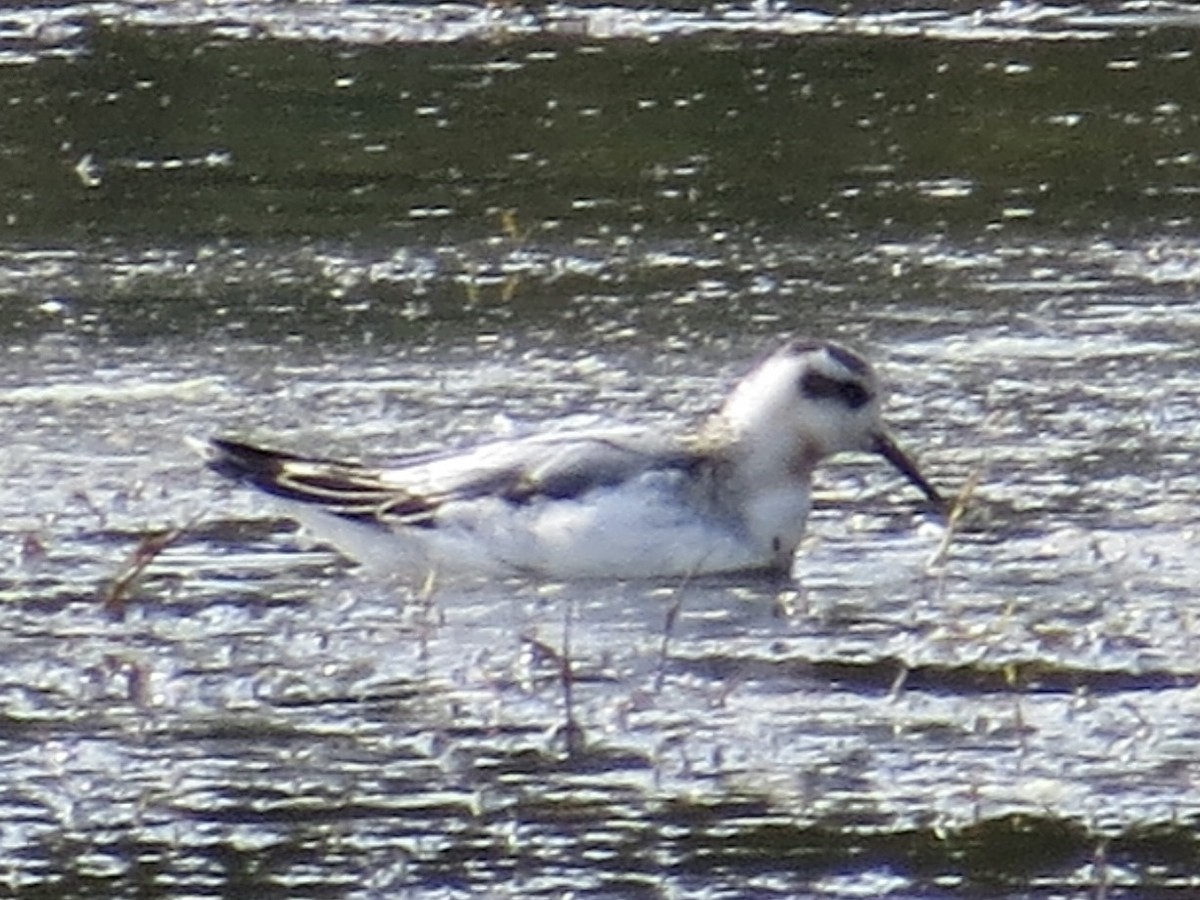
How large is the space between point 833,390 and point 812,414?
96mm

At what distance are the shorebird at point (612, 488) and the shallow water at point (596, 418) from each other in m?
0.11

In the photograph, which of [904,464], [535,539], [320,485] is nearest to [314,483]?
[320,485]

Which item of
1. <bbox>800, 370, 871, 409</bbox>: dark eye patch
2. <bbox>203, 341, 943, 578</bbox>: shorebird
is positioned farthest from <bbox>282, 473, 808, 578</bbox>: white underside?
<bbox>800, 370, 871, 409</bbox>: dark eye patch

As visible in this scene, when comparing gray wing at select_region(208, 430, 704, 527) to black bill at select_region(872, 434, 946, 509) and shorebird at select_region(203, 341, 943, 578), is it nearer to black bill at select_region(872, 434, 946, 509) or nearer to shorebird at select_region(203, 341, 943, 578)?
shorebird at select_region(203, 341, 943, 578)

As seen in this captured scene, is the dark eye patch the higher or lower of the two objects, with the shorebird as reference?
higher

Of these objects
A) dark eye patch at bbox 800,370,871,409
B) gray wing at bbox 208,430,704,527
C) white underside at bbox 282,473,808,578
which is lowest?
white underside at bbox 282,473,808,578

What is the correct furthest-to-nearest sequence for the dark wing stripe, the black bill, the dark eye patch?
1. the dark eye patch
2. the black bill
3. the dark wing stripe

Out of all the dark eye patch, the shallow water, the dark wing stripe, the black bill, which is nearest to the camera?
the shallow water

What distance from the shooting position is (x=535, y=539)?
10359 mm

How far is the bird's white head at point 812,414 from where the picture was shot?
1070cm

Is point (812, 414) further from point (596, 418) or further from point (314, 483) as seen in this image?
point (314, 483)

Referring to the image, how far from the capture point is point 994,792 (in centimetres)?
848

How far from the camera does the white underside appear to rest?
10336 mm

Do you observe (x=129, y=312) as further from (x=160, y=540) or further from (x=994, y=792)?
(x=994, y=792)
